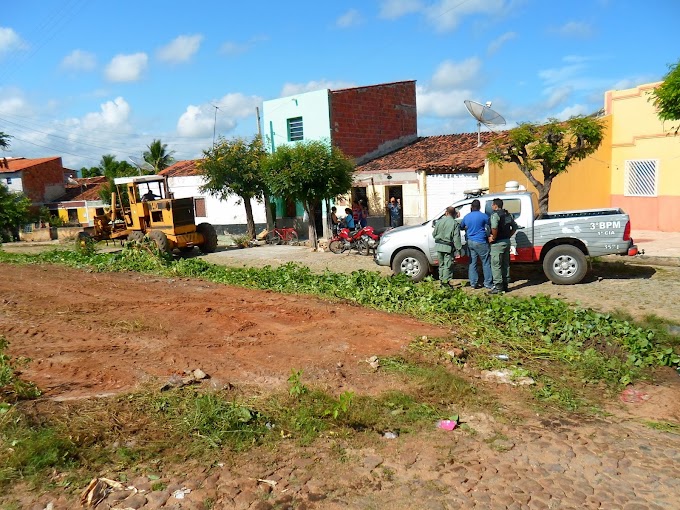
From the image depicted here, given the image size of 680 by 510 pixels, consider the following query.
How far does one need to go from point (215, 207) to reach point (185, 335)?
21.2 m

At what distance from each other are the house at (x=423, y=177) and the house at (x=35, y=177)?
29.7 meters

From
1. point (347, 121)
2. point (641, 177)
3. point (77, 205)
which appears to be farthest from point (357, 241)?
point (77, 205)

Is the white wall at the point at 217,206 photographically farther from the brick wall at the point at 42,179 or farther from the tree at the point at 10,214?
the brick wall at the point at 42,179

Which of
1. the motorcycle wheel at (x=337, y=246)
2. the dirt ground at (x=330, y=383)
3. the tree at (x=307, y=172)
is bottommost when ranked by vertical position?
the dirt ground at (x=330, y=383)

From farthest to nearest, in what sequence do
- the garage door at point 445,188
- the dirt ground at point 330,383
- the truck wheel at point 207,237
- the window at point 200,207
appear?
the window at point 200,207 → the garage door at point 445,188 → the truck wheel at point 207,237 → the dirt ground at point 330,383

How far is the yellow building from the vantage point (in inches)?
713

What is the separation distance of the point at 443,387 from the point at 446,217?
5.28m

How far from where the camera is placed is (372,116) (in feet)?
84.4

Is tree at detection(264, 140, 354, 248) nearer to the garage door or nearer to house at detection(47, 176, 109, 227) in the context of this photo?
the garage door

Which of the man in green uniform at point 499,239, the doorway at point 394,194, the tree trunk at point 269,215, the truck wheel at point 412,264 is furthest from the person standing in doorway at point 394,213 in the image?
the man in green uniform at point 499,239

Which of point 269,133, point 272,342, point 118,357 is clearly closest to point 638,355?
point 272,342

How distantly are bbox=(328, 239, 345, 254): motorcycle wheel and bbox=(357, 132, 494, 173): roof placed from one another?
18.4 ft

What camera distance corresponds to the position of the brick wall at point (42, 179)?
43594 mm

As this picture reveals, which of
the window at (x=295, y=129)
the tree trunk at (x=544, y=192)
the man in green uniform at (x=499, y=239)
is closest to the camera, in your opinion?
the man in green uniform at (x=499, y=239)
